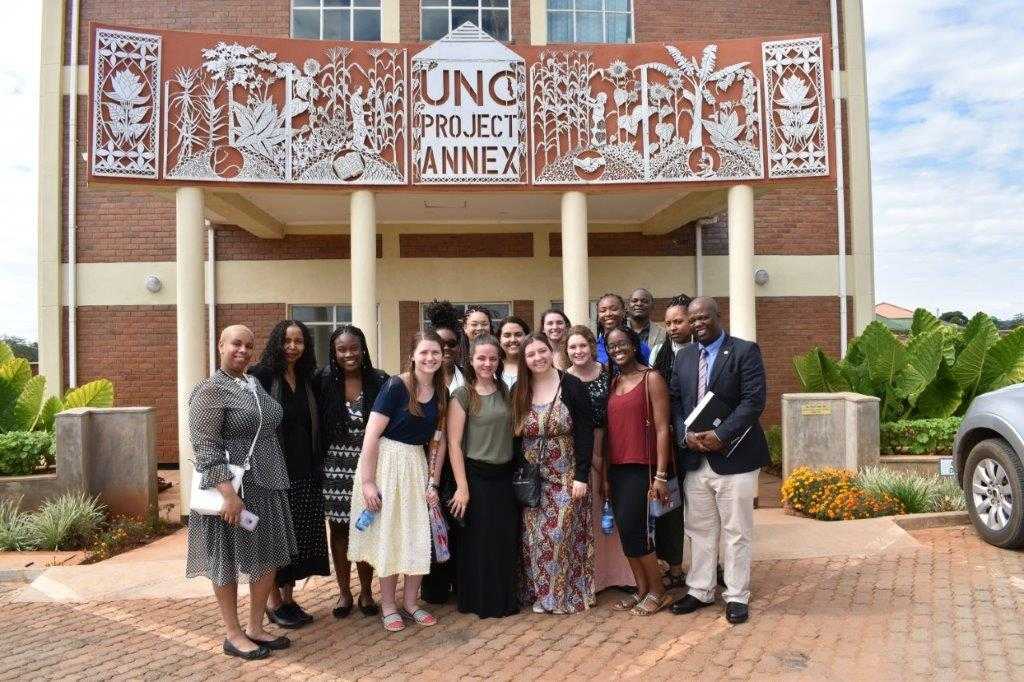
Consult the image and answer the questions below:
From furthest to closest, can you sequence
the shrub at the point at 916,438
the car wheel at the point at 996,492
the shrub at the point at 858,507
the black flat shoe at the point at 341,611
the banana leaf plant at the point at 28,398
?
the banana leaf plant at the point at 28,398 < the shrub at the point at 916,438 < the shrub at the point at 858,507 < the car wheel at the point at 996,492 < the black flat shoe at the point at 341,611

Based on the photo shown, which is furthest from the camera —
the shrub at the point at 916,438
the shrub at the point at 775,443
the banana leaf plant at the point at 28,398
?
the shrub at the point at 775,443

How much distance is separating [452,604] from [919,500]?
15.4 ft

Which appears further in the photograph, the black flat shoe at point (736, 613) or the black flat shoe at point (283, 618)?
the black flat shoe at point (283, 618)

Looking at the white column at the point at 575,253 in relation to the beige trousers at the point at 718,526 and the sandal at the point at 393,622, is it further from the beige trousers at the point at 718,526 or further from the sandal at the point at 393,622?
the sandal at the point at 393,622

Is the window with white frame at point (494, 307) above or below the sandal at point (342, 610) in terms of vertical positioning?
above

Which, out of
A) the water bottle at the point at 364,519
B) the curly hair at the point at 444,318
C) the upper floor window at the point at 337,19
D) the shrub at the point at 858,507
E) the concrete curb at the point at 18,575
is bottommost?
the concrete curb at the point at 18,575

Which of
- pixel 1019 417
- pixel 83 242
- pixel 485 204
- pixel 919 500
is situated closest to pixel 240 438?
pixel 1019 417

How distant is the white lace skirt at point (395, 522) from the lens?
13.8ft

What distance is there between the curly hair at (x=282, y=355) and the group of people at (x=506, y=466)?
0.01 meters

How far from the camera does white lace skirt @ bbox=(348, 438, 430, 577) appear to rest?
4215mm

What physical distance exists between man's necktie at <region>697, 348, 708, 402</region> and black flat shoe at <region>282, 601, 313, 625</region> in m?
2.82

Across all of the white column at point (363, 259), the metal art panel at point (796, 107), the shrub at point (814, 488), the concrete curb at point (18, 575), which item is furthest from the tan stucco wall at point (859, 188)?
the concrete curb at point (18, 575)

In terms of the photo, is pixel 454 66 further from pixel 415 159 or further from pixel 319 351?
pixel 319 351

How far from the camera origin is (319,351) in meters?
11.8
